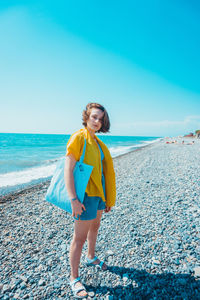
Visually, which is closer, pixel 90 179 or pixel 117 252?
pixel 90 179

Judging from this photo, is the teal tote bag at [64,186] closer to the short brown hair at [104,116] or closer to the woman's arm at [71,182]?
the woman's arm at [71,182]

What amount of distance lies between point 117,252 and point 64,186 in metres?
2.06

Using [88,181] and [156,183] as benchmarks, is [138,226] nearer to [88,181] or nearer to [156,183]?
[88,181]

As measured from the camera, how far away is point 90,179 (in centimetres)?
203

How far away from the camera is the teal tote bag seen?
188 centimetres

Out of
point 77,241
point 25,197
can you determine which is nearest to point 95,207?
point 77,241

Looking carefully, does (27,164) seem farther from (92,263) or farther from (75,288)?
(75,288)

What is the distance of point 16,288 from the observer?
7.96 feet

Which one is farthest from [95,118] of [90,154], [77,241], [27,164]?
[27,164]

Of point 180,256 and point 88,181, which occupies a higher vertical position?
point 88,181

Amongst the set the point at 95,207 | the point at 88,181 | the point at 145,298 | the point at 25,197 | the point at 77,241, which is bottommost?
the point at 25,197

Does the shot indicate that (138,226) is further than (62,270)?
Yes

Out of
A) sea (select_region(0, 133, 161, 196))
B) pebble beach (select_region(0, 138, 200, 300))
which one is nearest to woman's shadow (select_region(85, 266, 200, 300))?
pebble beach (select_region(0, 138, 200, 300))

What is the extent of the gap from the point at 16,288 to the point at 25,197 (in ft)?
14.8
